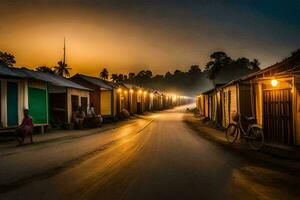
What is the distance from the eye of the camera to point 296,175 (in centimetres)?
784

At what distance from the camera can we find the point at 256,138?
12.7 m

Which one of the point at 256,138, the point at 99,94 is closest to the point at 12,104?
the point at 256,138

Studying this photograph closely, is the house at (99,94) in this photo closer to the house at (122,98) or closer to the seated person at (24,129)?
the house at (122,98)

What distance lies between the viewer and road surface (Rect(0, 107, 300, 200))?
237 inches

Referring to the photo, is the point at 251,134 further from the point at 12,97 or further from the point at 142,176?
the point at 12,97

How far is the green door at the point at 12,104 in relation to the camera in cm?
1744

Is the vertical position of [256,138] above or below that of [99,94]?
below

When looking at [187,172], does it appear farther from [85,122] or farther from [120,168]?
[85,122]

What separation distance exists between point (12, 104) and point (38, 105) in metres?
2.64

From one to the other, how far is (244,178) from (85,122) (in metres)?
19.2

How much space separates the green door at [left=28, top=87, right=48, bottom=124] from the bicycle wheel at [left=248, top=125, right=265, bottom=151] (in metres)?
13.5

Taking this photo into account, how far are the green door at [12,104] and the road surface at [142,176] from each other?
681 cm

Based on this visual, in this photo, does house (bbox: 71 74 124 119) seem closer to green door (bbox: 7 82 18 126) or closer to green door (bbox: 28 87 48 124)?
green door (bbox: 28 87 48 124)

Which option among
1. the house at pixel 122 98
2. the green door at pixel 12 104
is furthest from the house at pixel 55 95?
the house at pixel 122 98
